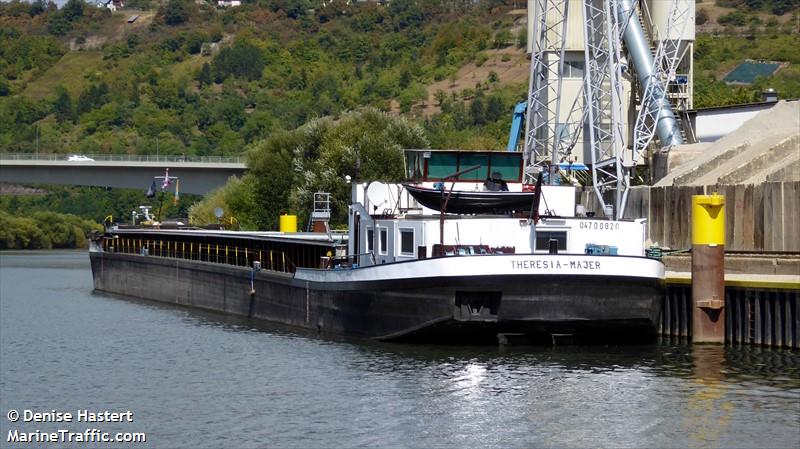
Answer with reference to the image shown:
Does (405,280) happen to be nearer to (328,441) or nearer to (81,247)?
(328,441)

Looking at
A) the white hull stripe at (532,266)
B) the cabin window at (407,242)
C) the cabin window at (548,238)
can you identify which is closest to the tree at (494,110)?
the cabin window at (407,242)

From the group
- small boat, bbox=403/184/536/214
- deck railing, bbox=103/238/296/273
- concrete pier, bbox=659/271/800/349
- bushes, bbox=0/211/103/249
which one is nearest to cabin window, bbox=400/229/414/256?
small boat, bbox=403/184/536/214

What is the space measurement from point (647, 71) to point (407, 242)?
3545cm

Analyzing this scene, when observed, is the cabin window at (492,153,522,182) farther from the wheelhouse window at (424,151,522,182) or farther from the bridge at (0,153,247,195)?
the bridge at (0,153,247,195)

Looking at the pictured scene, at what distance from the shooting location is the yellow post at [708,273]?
3688cm

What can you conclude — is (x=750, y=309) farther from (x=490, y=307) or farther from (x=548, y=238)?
(x=490, y=307)

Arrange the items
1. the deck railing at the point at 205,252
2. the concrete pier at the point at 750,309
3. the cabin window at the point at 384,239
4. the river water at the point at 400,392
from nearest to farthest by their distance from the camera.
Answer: the river water at the point at 400,392 → the concrete pier at the point at 750,309 → the cabin window at the point at 384,239 → the deck railing at the point at 205,252

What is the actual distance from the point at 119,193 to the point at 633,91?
117 meters

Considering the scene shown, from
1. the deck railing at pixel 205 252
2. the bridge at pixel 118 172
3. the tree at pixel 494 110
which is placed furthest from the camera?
the tree at pixel 494 110

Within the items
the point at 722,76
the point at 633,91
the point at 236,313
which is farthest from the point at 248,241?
the point at 722,76

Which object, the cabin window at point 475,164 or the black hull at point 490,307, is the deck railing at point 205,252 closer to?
the cabin window at point 475,164

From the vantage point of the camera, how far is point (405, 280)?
36.0 meters

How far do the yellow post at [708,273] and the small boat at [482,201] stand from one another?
14.8ft

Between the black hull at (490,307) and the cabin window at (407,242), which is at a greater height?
the cabin window at (407,242)
